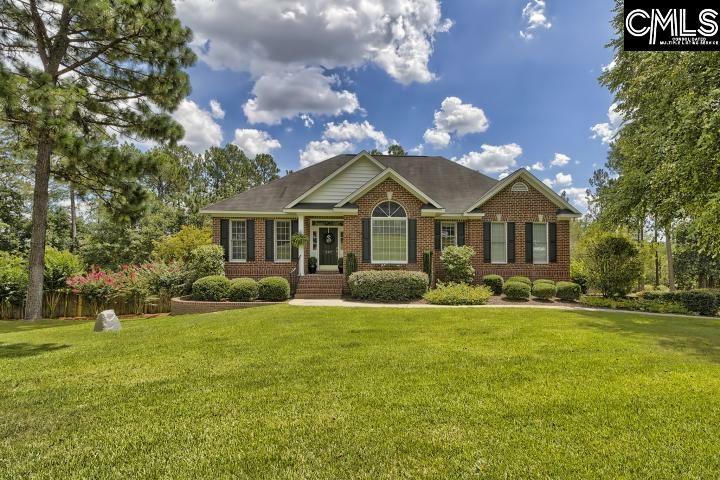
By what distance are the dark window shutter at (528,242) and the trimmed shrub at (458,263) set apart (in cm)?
307

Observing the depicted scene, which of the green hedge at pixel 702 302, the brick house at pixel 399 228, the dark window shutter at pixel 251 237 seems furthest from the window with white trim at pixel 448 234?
the dark window shutter at pixel 251 237

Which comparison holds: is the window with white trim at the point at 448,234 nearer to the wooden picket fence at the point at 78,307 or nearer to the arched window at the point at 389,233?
the arched window at the point at 389,233

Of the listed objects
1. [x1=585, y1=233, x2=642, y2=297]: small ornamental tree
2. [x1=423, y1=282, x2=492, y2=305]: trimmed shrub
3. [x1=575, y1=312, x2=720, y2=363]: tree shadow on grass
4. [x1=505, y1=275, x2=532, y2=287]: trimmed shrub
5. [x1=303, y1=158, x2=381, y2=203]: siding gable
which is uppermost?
[x1=303, y1=158, x2=381, y2=203]: siding gable

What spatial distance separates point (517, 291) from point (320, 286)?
7888 mm

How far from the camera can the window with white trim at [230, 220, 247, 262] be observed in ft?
54.6

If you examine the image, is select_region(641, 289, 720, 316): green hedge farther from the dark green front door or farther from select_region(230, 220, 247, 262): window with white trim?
select_region(230, 220, 247, 262): window with white trim

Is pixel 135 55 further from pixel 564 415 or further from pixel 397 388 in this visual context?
pixel 564 415

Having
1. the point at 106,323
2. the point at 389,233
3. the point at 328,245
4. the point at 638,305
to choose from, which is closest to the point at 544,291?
the point at 638,305

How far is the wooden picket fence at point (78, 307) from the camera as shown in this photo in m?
13.5

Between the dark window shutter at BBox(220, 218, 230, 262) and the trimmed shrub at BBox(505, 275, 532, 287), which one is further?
the dark window shutter at BBox(220, 218, 230, 262)

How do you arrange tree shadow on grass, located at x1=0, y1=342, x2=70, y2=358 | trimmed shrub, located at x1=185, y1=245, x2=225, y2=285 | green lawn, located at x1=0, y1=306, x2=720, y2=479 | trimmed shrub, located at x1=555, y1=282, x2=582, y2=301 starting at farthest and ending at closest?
trimmed shrub, located at x1=185, y1=245, x2=225, y2=285, trimmed shrub, located at x1=555, y1=282, x2=582, y2=301, tree shadow on grass, located at x1=0, y1=342, x2=70, y2=358, green lawn, located at x1=0, y1=306, x2=720, y2=479

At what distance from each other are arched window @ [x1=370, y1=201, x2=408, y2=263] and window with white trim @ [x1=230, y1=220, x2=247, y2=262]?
626 centimetres

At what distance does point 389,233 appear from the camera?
50.1 ft

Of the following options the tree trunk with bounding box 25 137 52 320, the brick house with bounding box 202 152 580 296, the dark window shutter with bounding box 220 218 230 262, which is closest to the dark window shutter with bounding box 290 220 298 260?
the brick house with bounding box 202 152 580 296
